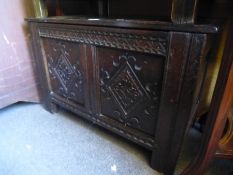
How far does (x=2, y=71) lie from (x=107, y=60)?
2.58 ft

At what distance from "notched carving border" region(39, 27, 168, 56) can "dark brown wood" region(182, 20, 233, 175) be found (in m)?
0.19

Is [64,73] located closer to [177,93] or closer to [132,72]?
[132,72]

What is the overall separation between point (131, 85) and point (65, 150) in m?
0.51

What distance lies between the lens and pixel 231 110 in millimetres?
637

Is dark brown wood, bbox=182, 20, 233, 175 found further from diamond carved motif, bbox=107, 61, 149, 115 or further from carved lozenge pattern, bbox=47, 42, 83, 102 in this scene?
carved lozenge pattern, bbox=47, 42, 83, 102

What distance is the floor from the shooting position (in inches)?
34.5

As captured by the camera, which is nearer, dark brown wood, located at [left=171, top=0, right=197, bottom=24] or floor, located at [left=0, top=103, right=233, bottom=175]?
dark brown wood, located at [left=171, top=0, right=197, bottom=24]

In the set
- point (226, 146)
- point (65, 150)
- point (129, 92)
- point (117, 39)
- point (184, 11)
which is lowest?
point (65, 150)

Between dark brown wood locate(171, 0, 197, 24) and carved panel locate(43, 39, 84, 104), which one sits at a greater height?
dark brown wood locate(171, 0, 197, 24)

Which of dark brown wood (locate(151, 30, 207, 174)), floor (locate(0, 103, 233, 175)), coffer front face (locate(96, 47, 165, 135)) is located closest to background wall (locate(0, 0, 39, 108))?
floor (locate(0, 103, 233, 175))

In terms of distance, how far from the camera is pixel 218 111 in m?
0.57

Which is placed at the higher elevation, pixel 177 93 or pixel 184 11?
pixel 184 11

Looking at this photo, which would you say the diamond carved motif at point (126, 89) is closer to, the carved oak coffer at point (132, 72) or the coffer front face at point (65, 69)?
the carved oak coffer at point (132, 72)

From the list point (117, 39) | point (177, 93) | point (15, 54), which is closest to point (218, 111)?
point (177, 93)
